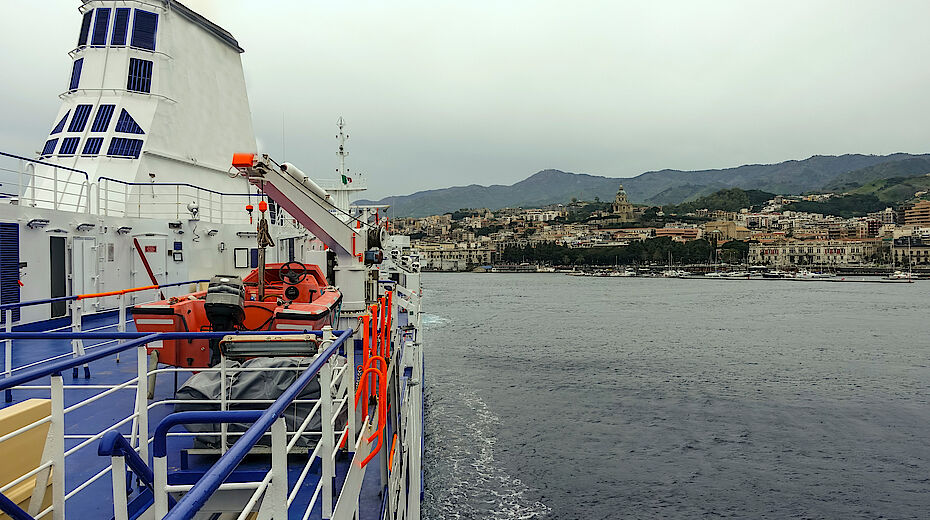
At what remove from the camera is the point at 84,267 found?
34.0 ft

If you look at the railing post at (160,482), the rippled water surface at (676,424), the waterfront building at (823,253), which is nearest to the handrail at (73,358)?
the railing post at (160,482)

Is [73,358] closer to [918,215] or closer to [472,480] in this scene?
[472,480]

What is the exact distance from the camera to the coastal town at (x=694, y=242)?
4970 inches

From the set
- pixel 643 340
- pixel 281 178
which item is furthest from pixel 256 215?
pixel 643 340

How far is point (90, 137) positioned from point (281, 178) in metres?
9.47

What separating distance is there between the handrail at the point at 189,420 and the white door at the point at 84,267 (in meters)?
9.58

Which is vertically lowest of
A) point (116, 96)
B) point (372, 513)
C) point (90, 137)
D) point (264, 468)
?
point (372, 513)

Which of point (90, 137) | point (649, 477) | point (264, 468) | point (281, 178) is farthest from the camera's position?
point (90, 137)

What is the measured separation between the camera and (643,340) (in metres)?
31.9

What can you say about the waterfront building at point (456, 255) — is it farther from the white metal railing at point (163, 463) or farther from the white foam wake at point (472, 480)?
the white metal railing at point (163, 463)

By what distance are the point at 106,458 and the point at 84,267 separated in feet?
24.1

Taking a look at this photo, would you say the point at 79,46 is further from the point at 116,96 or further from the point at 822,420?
the point at 822,420

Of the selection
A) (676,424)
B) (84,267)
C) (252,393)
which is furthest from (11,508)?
(676,424)

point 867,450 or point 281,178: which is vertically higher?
point 281,178
